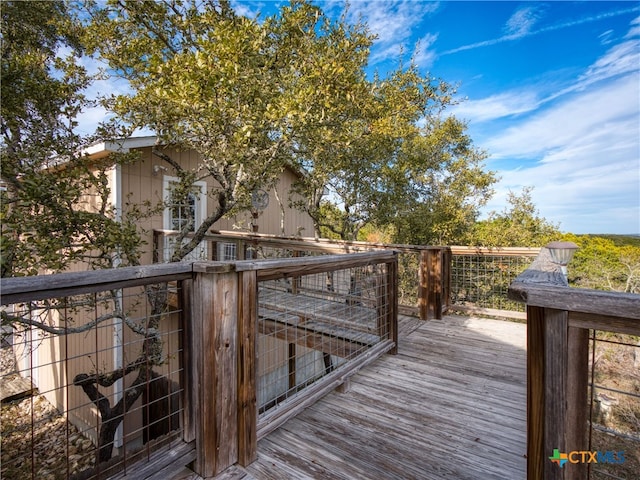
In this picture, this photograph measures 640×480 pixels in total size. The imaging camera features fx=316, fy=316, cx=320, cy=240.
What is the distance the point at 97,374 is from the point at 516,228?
9.86m

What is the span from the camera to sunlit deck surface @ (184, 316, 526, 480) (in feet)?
5.93

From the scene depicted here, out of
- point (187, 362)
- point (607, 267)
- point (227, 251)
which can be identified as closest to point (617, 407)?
point (607, 267)

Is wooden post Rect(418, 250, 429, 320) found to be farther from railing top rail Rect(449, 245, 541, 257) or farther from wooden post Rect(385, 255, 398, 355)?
wooden post Rect(385, 255, 398, 355)

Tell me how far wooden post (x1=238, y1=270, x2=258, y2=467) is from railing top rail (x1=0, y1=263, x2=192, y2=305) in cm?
35

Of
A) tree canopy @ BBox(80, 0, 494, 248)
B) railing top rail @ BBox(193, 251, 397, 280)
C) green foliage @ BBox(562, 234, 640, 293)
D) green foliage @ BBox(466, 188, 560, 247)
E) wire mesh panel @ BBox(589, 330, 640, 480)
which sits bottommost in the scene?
wire mesh panel @ BBox(589, 330, 640, 480)

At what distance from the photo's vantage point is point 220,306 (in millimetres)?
1679

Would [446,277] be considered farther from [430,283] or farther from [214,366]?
[214,366]

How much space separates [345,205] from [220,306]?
6.29 m

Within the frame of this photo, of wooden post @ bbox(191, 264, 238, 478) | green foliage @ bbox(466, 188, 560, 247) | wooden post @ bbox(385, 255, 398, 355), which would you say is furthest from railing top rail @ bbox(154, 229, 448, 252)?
green foliage @ bbox(466, 188, 560, 247)

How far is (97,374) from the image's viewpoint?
1456 mm

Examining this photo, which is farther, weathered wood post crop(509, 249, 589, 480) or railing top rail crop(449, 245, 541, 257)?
railing top rail crop(449, 245, 541, 257)

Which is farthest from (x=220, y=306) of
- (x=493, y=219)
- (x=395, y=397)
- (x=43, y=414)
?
(x=493, y=219)

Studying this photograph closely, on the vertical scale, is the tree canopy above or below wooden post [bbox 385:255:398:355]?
above

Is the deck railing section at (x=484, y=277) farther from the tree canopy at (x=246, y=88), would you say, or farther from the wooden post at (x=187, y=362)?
the wooden post at (x=187, y=362)
